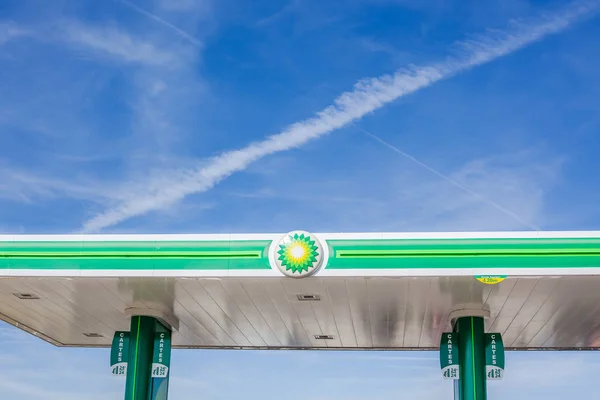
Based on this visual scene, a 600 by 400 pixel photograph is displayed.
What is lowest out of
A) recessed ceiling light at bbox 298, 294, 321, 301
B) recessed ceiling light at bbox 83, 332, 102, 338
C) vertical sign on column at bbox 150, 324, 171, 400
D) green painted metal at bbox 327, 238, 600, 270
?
vertical sign on column at bbox 150, 324, 171, 400

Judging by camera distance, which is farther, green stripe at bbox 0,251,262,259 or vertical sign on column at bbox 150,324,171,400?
vertical sign on column at bbox 150,324,171,400

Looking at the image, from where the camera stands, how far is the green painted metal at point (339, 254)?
42.5 feet

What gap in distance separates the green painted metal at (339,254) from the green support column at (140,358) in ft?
9.93

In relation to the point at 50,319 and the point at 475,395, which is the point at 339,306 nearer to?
the point at 475,395

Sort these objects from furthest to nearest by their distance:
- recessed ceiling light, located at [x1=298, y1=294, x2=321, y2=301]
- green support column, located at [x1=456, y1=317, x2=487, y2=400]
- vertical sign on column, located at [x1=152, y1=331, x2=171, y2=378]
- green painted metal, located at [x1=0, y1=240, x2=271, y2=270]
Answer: vertical sign on column, located at [x1=152, y1=331, x2=171, y2=378], green support column, located at [x1=456, y1=317, x2=487, y2=400], recessed ceiling light, located at [x1=298, y1=294, x2=321, y2=301], green painted metal, located at [x1=0, y1=240, x2=271, y2=270]

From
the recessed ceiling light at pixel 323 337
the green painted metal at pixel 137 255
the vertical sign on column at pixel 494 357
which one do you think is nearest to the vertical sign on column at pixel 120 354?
the green painted metal at pixel 137 255

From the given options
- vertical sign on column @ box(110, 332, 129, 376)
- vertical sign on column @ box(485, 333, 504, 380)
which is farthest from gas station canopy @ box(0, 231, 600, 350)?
vertical sign on column @ box(110, 332, 129, 376)

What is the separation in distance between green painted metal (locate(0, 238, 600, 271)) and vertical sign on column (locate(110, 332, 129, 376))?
333 cm

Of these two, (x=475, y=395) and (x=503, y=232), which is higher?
(x=503, y=232)

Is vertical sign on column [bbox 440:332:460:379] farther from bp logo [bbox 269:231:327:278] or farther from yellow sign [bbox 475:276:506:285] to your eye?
bp logo [bbox 269:231:327:278]

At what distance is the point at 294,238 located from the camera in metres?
13.2

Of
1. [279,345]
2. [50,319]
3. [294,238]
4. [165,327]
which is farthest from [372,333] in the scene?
[50,319]

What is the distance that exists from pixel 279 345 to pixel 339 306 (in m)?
5.15

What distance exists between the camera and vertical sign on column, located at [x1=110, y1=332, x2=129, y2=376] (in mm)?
16172
